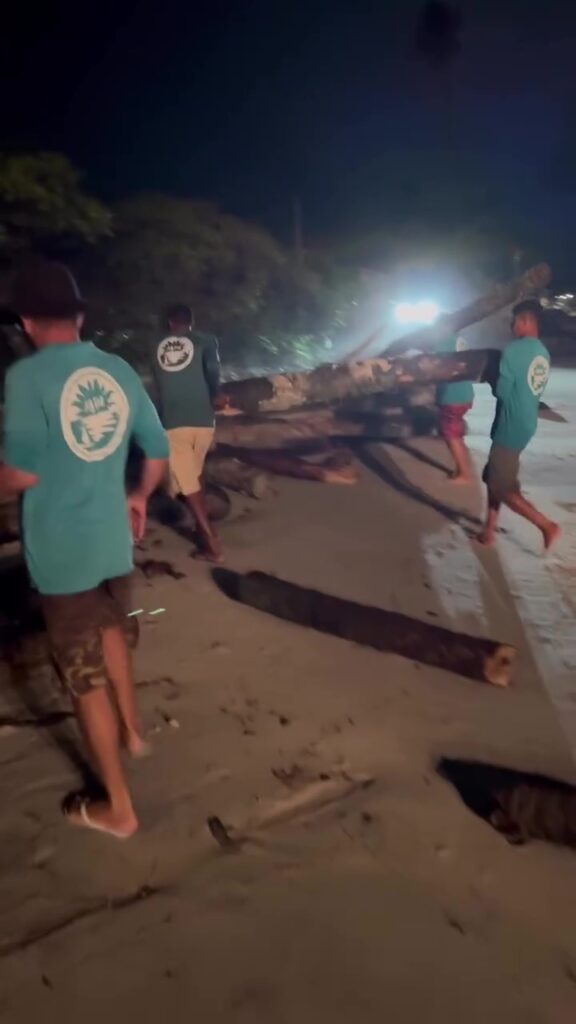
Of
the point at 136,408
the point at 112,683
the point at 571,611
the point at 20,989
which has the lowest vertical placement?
the point at 571,611

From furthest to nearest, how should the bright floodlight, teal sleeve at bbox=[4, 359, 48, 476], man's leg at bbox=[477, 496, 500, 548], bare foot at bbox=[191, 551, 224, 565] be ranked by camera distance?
the bright floodlight → man's leg at bbox=[477, 496, 500, 548] → bare foot at bbox=[191, 551, 224, 565] → teal sleeve at bbox=[4, 359, 48, 476]

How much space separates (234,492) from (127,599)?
536 cm

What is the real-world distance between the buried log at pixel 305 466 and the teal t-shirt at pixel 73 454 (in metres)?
A: 6.12

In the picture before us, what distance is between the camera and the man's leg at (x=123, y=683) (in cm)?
328

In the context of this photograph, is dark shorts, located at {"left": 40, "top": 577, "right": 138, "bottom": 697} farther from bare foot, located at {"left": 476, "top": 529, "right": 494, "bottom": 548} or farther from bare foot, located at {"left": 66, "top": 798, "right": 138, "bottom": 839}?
bare foot, located at {"left": 476, "top": 529, "right": 494, "bottom": 548}

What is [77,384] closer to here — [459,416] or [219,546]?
[219,546]

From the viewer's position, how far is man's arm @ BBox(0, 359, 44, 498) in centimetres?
269

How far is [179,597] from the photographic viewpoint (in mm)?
5695

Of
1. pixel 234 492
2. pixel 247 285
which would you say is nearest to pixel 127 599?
pixel 234 492

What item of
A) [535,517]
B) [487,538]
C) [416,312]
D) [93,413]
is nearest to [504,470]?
[535,517]

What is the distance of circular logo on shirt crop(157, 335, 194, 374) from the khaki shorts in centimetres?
48

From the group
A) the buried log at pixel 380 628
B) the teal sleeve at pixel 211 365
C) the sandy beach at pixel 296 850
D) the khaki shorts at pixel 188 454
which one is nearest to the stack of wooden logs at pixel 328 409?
the khaki shorts at pixel 188 454

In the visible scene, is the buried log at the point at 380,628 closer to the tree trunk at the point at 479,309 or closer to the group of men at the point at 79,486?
the group of men at the point at 79,486

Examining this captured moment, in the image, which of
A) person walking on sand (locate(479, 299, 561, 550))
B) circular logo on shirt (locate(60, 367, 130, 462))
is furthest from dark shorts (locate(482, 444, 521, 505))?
circular logo on shirt (locate(60, 367, 130, 462))
